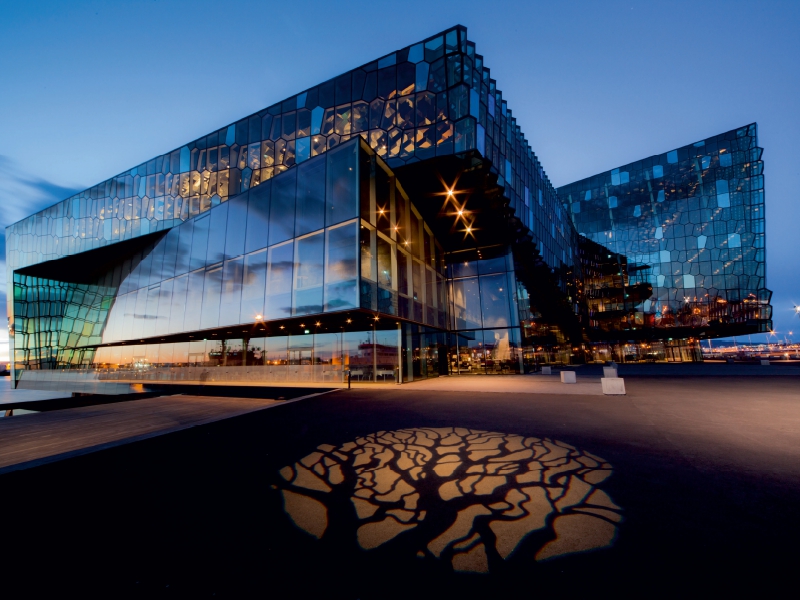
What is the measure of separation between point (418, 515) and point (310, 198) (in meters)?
15.6

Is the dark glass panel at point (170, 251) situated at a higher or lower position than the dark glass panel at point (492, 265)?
higher

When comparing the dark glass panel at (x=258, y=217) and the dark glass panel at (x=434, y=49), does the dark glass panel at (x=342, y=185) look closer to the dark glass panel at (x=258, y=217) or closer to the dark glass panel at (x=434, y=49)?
the dark glass panel at (x=258, y=217)

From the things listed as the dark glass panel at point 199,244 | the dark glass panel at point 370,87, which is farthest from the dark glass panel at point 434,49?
the dark glass panel at point 199,244

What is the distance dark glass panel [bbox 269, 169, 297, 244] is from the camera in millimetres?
16969

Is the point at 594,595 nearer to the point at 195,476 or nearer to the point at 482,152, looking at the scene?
the point at 195,476

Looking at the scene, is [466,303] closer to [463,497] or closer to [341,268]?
[341,268]

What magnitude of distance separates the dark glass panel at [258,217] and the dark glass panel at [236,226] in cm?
52

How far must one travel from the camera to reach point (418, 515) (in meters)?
3.28

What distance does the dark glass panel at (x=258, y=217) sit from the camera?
59.7ft

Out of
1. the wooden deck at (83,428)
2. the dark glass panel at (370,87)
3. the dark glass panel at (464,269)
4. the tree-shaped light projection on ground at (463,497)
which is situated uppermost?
the dark glass panel at (370,87)

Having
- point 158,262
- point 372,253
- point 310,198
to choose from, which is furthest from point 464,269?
point 158,262

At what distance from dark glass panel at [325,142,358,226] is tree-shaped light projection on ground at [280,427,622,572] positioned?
37.1 ft

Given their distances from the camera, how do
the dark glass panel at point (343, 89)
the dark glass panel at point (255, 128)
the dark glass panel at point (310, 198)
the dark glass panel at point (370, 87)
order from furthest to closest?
the dark glass panel at point (255, 128)
the dark glass panel at point (343, 89)
the dark glass panel at point (370, 87)
the dark glass panel at point (310, 198)

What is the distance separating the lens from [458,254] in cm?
2564
